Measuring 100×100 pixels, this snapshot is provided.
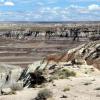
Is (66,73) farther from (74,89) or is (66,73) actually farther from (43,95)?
(43,95)

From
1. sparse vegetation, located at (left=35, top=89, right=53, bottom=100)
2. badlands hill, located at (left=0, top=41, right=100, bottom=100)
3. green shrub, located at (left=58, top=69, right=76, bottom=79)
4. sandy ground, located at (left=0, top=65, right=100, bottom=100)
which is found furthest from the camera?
green shrub, located at (left=58, top=69, right=76, bottom=79)

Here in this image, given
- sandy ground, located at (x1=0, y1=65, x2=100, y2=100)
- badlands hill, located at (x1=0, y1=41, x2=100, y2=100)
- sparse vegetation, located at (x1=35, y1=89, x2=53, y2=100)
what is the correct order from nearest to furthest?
sparse vegetation, located at (x1=35, y1=89, x2=53, y2=100)
sandy ground, located at (x1=0, y1=65, x2=100, y2=100)
badlands hill, located at (x1=0, y1=41, x2=100, y2=100)

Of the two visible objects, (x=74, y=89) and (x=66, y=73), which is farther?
(x=66, y=73)

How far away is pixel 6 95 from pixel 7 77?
951cm

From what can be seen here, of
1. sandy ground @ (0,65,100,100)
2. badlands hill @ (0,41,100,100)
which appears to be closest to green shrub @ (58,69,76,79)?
badlands hill @ (0,41,100,100)

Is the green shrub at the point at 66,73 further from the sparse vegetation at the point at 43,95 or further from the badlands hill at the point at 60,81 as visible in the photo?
the sparse vegetation at the point at 43,95

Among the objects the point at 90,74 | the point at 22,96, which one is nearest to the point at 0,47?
the point at 90,74

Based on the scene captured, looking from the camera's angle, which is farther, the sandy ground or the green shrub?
the green shrub

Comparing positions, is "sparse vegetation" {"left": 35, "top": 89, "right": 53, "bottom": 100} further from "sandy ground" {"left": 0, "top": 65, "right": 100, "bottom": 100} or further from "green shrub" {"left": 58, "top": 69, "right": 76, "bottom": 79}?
"green shrub" {"left": 58, "top": 69, "right": 76, "bottom": 79}

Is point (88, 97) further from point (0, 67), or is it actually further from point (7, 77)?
point (0, 67)

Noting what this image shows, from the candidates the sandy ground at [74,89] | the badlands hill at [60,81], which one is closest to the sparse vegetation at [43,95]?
the badlands hill at [60,81]

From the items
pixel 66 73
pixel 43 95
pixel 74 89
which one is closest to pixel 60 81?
pixel 66 73

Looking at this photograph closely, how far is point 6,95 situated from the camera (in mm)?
22484

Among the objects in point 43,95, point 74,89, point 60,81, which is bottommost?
point 60,81
